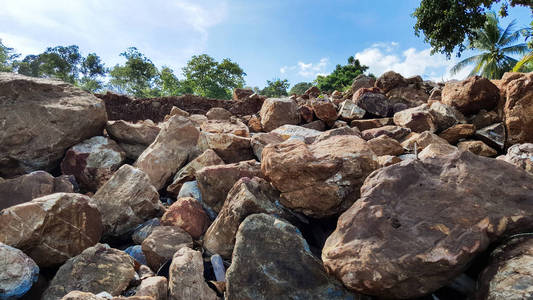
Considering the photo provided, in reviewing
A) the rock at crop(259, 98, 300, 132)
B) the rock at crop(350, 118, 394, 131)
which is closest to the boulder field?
the rock at crop(350, 118, 394, 131)

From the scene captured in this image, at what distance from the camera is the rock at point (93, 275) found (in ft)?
6.39

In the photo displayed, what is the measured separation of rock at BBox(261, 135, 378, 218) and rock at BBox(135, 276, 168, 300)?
3.43ft

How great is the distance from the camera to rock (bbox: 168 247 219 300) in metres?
1.89

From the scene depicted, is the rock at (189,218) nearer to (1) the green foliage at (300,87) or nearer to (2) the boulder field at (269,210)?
(2) the boulder field at (269,210)

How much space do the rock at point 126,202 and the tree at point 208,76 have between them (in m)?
22.5

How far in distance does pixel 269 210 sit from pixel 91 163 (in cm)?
274

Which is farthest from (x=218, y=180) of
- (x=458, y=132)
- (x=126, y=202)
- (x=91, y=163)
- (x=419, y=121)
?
(x=458, y=132)

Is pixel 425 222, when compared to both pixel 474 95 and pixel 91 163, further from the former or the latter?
pixel 91 163

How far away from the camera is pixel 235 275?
1812 millimetres

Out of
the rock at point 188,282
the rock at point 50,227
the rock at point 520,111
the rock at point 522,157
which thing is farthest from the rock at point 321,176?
the rock at point 520,111

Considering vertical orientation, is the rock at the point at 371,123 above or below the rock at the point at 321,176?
above

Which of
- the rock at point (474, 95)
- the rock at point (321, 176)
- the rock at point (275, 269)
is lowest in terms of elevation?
the rock at point (275, 269)

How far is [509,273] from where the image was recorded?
4.29ft

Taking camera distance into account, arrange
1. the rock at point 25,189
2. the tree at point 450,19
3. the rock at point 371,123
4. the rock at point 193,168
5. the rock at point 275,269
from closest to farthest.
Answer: the rock at point 275,269, the rock at point 25,189, the rock at point 193,168, the rock at point 371,123, the tree at point 450,19
